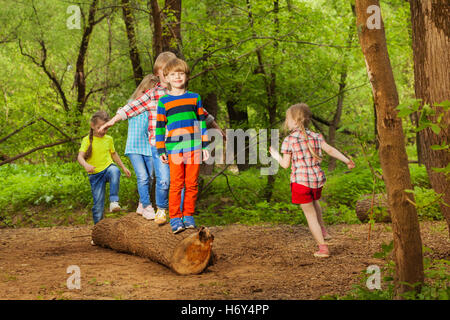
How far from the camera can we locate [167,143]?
541 centimetres

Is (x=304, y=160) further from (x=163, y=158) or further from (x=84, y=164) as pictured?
(x=84, y=164)

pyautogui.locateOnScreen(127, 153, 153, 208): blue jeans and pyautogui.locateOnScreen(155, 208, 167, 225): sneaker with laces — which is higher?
pyautogui.locateOnScreen(127, 153, 153, 208): blue jeans

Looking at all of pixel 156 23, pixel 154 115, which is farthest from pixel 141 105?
pixel 156 23

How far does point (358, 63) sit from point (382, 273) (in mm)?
12483

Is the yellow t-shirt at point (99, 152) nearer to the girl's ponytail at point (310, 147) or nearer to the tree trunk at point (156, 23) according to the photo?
the tree trunk at point (156, 23)

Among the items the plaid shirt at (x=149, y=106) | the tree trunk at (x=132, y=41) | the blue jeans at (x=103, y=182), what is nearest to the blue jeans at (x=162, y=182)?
the plaid shirt at (x=149, y=106)

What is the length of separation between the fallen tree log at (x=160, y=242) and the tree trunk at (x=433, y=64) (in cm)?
253

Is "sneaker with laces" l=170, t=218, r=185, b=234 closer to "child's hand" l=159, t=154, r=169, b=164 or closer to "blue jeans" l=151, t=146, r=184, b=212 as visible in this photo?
"blue jeans" l=151, t=146, r=184, b=212

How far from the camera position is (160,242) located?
5738 millimetres

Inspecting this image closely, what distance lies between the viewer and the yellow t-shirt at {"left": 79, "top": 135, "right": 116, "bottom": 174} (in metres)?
7.60

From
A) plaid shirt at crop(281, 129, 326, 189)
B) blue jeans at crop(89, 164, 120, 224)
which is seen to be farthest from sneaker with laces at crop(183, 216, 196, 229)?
blue jeans at crop(89, 164, 120, 224)

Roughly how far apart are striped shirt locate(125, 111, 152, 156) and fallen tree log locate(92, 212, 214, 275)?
3.35 feet

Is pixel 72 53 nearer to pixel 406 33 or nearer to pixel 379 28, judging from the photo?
pixel 406 33

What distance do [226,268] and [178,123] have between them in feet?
5.81
